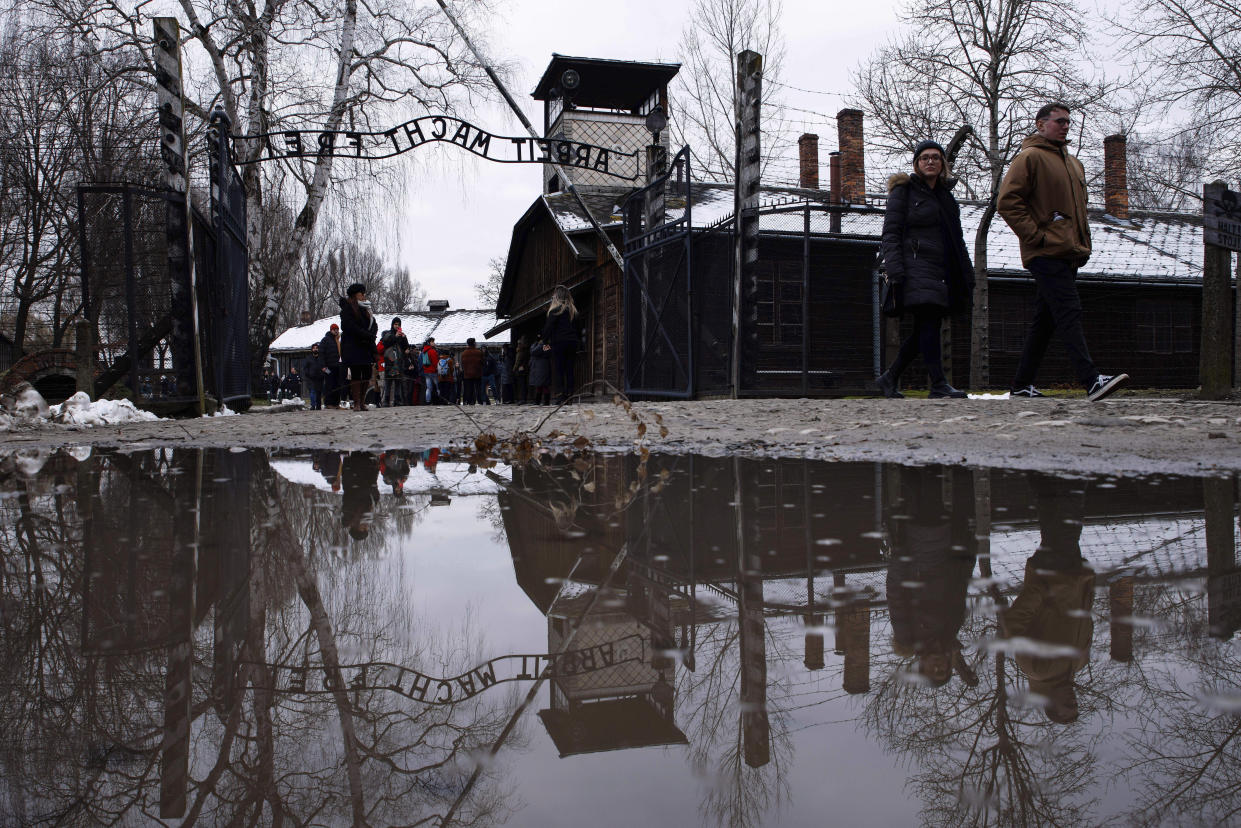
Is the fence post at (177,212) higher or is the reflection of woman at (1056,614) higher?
the fence post at (177,212)

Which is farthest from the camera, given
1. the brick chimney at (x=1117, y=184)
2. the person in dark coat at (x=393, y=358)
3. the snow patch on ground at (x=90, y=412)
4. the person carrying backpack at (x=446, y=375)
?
the person carrying backpack at (x=446, y=375)

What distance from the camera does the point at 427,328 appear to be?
46969 mm

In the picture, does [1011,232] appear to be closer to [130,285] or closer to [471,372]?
[471,372]

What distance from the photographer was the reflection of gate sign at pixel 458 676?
1.38 metres

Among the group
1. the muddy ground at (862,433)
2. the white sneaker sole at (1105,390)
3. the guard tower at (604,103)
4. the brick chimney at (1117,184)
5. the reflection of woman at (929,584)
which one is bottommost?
the reflection of woman at (929,584)

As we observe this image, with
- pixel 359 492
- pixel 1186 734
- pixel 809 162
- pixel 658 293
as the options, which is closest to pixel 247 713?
pixel 1186 734

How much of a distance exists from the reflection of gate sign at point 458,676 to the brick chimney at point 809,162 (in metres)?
27.5

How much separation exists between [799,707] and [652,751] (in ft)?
0.80

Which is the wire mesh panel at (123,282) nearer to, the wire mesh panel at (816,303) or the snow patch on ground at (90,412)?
the snow patch on ground at (90,412)

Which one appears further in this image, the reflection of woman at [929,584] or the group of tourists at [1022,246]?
the group of tourists at [1022,246]

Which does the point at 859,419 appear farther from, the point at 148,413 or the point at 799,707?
the point at 148,413

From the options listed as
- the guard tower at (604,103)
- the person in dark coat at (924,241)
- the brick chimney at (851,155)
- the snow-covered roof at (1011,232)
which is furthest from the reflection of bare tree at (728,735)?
the guard tower at (604,103)

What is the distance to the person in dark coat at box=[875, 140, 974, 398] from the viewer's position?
7309 millimetres

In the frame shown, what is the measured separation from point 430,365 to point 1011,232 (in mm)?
14518
